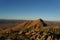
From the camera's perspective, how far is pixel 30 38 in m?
15.1

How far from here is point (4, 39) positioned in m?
14.5

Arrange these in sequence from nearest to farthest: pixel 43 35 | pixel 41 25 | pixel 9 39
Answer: pixel 9 39, pixel 43 35, pixel 41 25

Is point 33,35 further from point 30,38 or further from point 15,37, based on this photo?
point 15,37

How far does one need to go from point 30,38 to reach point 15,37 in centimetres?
133

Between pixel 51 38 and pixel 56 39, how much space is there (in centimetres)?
50

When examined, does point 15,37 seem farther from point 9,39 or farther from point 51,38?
point 51,38

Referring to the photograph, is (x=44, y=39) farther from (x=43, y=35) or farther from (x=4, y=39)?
(x=4, y=39)

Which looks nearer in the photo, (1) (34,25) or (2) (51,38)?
(2) (51,38)

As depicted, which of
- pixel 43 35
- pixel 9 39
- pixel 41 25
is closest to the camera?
pixel 9 39

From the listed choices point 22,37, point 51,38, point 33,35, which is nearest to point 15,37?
point 22,37

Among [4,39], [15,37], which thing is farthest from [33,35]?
[4,39]

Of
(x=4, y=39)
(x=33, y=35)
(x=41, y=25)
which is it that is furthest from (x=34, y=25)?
(x=4, y=39)

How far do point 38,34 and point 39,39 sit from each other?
74cm

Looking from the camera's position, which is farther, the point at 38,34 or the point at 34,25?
the point at 34,25
